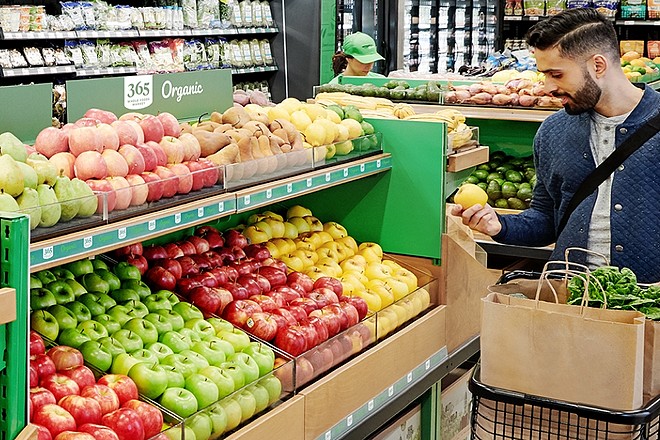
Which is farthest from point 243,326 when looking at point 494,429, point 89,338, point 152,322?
point 494,429

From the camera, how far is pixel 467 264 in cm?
385

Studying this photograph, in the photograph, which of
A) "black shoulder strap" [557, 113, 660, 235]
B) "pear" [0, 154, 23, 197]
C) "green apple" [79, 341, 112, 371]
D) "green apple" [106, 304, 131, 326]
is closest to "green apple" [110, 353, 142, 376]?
"green apple" [79, 341, 112, 371]

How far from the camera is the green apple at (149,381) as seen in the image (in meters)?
2.42

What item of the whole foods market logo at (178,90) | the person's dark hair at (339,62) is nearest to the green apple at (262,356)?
the whole foods market logo at (178,90)

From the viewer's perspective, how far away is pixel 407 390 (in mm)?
3430

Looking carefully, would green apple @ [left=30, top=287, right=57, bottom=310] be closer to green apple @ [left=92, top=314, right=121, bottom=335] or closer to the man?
green apple @ [left=92, top=314, right=121, bottom=335]

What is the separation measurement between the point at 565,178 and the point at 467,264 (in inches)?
38.0

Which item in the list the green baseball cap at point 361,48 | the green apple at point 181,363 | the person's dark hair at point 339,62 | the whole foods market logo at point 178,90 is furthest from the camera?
the person's dark hair at point 339,62

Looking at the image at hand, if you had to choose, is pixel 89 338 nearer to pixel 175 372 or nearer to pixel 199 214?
pixel 175 372

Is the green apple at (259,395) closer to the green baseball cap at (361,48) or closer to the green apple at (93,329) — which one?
the green apple at (93,329)

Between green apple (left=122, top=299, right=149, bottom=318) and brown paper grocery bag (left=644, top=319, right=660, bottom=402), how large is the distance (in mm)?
1440

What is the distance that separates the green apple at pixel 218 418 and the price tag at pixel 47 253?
0.62 metres

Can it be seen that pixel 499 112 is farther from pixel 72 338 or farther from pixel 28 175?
pixel 28 175

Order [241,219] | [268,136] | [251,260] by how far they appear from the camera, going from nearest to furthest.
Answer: [268,136] < [251,260] < [241,219]
